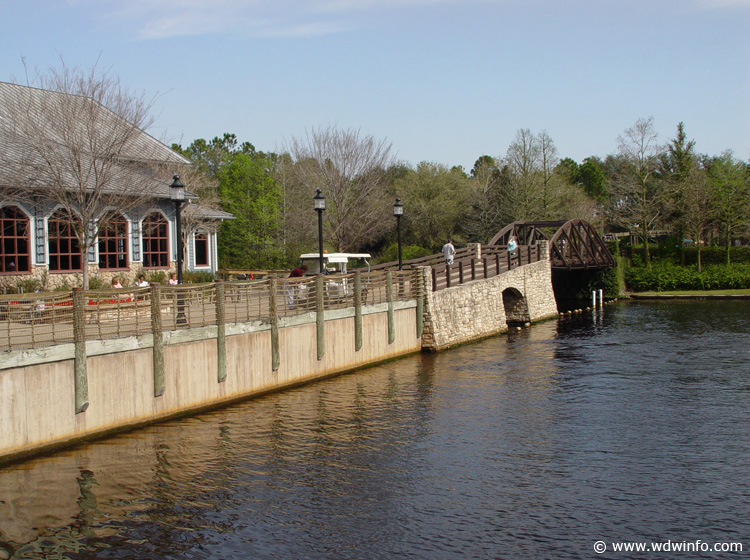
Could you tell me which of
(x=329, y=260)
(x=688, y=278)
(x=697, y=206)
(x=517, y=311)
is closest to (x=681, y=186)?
(x=697, y=206)

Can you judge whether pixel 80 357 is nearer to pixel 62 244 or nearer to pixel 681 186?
pixel 62 244

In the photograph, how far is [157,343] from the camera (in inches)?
649

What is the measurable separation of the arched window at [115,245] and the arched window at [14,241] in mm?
3101

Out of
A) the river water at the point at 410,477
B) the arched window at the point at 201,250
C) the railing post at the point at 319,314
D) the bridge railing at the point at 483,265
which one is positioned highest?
the arched window at the point at 201,250

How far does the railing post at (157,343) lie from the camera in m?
Result: 16.4

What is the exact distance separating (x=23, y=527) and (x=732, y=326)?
3189 centimetres

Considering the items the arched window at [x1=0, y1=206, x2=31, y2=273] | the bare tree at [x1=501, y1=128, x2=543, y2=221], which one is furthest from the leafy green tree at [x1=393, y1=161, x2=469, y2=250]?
the arched window at [x1=0, y1=206, x2=31, y2=273]

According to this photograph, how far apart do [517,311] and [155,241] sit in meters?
17.6

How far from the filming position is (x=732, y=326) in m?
34.8

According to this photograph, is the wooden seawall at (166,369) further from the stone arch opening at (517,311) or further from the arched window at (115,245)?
the stone arch opening at (517,311)

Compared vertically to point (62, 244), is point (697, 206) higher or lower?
higher

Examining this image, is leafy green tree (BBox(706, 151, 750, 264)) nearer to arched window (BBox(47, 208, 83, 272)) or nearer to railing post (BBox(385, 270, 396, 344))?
railing post (BBox(385, 270, 396, 344))

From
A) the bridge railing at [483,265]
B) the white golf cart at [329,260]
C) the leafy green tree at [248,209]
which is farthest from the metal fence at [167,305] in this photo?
the leafy green tree at [248,209]

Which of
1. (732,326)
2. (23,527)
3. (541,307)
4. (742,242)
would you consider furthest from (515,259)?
(742,242)
